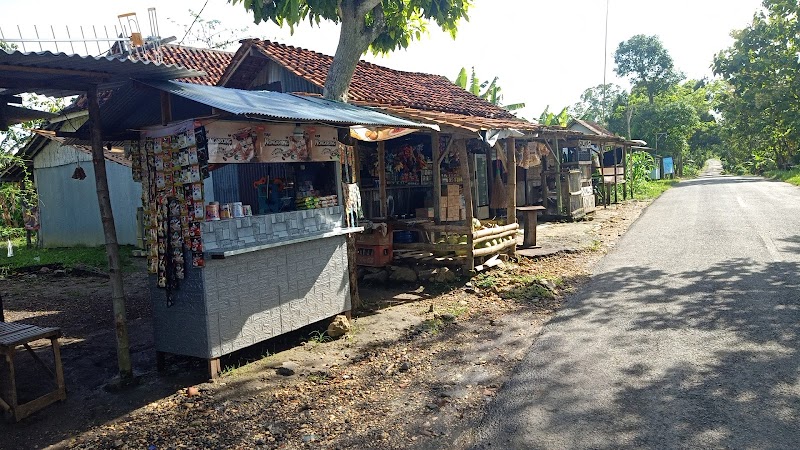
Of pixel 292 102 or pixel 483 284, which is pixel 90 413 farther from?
pixel 483 284

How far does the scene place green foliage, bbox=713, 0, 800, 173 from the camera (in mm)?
31984

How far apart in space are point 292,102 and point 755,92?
36.5m

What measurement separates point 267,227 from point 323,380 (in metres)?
1.70

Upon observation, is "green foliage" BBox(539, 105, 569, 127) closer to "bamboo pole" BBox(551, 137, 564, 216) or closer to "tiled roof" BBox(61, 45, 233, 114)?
"bamboo pole" BBox(551, 137, 564, 216)

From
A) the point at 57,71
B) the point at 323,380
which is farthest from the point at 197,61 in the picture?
the point at 323,380

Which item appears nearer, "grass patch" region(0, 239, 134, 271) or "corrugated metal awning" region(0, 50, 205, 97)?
"corrugated metal awning" region(0, 50, 205, 97)

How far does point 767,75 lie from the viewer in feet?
111

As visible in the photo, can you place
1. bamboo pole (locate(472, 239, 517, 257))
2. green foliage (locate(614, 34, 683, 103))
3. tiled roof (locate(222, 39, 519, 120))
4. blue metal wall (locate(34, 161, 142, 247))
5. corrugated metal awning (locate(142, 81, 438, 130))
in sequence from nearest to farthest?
corrugated metal awning (locate(142, 81, 438, 130)) < bamboo pole (locate(472, 239, 517, 257)) < tiled roof (locate(222, 39, 519, 120)) < blue metal wall (locate(34, 161, 142, 247)) < green foliage (locate(614, 34, 683, 103))

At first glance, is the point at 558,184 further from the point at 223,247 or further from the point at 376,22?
the point at 223,247

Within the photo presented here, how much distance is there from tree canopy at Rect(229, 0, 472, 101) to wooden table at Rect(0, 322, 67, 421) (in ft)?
15.9

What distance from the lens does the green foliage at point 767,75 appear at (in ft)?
105

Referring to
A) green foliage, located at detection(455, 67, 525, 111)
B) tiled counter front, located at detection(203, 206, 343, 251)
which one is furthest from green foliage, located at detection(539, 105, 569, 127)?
tiled counter front, located at detection(203, 206, 343, 251)

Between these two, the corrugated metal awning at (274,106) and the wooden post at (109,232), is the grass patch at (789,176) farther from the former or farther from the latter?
the wooden post at (109,232)

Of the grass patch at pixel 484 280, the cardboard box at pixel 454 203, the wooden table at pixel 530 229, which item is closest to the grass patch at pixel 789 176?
the wooden table at pixel 530 229
